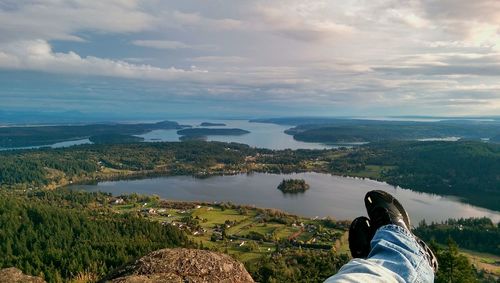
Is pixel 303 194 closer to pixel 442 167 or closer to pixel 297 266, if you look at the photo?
pixel 297 266

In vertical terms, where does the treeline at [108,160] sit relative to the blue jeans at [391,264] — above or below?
below

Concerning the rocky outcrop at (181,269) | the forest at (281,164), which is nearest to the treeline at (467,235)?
the forest at (281,164)

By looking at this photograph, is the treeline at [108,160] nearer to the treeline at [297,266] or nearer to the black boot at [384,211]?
the treeline at [297,266]

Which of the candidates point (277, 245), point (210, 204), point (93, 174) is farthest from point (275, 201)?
point (93, 174)

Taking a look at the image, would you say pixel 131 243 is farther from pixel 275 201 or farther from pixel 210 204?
pixel 275 201

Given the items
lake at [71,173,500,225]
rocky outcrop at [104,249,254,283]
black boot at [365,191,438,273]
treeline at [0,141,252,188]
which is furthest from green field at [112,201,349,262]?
treeline at [0,141,252,188]

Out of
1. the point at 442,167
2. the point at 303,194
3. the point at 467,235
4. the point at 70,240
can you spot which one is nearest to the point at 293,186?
the point at 303,194

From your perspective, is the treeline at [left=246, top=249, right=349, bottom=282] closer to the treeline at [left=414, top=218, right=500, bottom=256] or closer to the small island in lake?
the treeline at [left=414, top=218, right=500, bottom=256]
